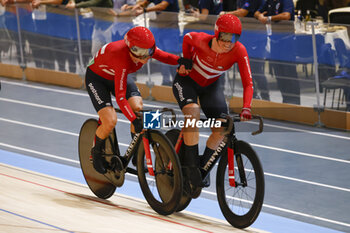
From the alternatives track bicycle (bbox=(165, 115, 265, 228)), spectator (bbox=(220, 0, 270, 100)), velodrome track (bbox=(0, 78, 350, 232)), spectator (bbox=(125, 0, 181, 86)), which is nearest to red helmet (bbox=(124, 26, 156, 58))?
track bicycle (bbox=(165, 115, 265, 228))

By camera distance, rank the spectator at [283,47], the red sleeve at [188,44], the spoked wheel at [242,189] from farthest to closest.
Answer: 1. the spectator at [283,47]
2. the red sleeve at [188,44]
3. the spoked wheel at [242,189]

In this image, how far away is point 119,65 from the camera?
5316 mm

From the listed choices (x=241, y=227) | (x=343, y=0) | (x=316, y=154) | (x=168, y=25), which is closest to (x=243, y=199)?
(x=241, y=227)

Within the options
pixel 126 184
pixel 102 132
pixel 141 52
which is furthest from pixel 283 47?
pixel 141 52

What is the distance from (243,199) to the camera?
546 cm

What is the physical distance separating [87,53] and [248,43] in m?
3.25

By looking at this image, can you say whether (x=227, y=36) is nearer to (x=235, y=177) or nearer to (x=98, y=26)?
(x=235, y=177)

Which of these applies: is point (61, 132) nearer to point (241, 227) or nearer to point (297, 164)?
point (297, 164)

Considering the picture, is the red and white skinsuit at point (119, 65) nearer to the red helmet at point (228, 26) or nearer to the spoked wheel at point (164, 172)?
the spoked wheel at point (164, 172)

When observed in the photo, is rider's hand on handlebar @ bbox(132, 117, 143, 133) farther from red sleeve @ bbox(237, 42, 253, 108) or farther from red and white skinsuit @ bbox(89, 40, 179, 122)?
red sleeve @ bbox(237, 42, 253, 108)

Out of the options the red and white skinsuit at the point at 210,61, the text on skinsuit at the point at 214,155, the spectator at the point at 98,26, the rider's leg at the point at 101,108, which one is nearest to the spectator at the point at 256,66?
the spectator at the point at 98,26

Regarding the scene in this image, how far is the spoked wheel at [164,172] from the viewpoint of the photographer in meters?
5.25

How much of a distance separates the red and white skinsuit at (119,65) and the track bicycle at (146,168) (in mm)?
312

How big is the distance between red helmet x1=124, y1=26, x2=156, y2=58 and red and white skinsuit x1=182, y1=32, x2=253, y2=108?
0.39 meters
